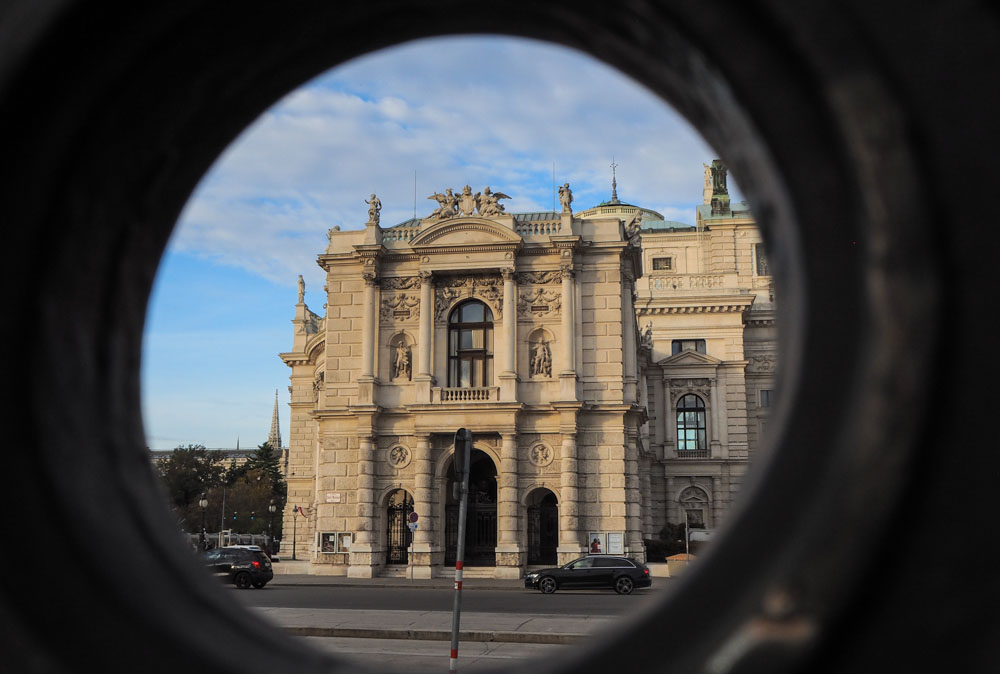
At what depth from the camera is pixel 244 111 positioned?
60.1 inches

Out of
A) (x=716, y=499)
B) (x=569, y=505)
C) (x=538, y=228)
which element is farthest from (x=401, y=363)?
(x=716, y=499)

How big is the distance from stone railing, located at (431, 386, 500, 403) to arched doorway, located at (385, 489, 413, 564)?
3.69 m

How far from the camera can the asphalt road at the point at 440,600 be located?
53.9ft

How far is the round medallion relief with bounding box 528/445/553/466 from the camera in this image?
97.1ft

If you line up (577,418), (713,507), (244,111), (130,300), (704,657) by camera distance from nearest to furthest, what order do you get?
1. (704,657)
2. (130,300)
3. (244,111)
4. (577,418)
5. (713,507)

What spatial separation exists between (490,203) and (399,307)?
4.97m

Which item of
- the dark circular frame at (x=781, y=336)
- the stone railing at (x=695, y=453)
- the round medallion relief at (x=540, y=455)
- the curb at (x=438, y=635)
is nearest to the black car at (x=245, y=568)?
the round medallion relief at (x=540, y=455)

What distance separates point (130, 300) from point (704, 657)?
1046 mm

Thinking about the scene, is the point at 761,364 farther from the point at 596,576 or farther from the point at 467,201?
the point at 596,576

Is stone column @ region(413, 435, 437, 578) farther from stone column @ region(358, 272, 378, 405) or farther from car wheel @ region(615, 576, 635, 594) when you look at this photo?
car wheel @ region(615, 576, 635, 594)

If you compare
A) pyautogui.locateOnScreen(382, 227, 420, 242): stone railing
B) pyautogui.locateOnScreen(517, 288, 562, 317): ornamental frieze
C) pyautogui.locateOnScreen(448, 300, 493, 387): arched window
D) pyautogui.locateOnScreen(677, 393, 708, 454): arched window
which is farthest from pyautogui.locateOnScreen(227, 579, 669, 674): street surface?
pyautogui.locateOnScreen(677, 393, 708, 454): arched window

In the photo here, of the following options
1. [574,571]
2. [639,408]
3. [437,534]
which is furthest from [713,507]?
[574,571]

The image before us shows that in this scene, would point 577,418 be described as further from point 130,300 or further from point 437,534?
point 130,300

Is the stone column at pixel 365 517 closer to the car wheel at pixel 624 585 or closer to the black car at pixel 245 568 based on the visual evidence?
the black car at pixel 245 568
